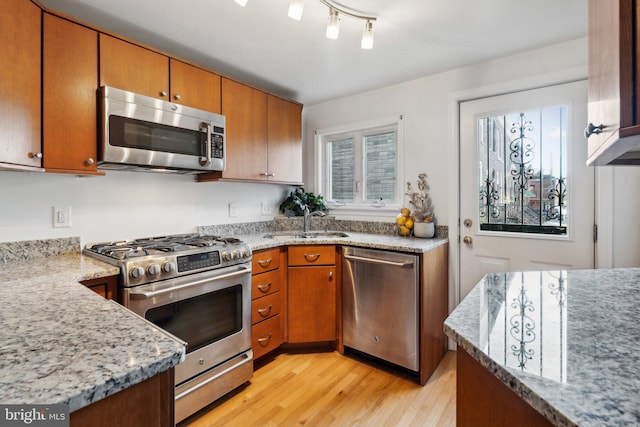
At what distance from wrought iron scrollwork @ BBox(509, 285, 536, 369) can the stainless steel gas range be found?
59.0 inches

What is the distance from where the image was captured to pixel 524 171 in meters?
2.22

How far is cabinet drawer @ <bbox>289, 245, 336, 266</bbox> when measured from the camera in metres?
2.41

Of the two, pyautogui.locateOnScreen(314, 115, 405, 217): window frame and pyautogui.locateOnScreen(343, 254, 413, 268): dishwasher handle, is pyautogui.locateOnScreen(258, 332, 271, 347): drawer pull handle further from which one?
pyautogui.locateOnScreen(314, 115, 405, 217): window frame

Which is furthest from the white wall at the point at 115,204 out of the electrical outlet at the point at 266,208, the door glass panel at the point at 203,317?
the door glass panel at the point at 203,317

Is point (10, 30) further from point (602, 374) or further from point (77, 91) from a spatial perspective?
point (602, 374)

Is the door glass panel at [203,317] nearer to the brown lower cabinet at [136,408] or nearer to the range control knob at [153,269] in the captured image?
the range control knob at [153,269]

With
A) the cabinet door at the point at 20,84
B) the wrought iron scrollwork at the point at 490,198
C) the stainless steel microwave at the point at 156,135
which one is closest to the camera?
the cabinet door at the point at 20,84

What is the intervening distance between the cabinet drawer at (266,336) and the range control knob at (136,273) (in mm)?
908

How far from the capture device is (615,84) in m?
0.71

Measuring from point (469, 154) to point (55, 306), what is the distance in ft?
8.46

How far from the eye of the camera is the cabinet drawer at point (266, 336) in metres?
2.17

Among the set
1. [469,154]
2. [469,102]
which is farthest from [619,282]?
[469,102]

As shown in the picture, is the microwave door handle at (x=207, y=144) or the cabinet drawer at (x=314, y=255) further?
the cabinet drawer at (x=314, y=255)

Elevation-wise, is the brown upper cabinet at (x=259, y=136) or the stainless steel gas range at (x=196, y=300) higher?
the brown upper cabinet at (x=259, y=136)
